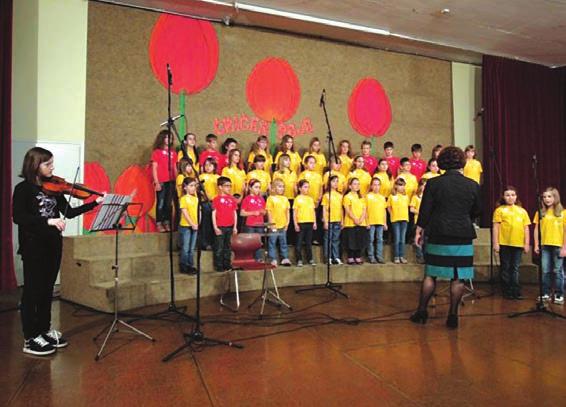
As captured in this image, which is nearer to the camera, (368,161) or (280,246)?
(280,246)

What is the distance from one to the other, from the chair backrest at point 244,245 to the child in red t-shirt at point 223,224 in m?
1.06

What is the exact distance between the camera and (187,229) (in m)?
5.76

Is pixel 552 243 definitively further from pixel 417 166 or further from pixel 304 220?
pixel 304 220

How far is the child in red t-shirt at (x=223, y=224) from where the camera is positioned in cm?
590

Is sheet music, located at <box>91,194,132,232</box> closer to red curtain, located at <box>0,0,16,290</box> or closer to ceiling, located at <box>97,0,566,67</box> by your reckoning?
red curtain, located at <box>0,0,16,290</box>

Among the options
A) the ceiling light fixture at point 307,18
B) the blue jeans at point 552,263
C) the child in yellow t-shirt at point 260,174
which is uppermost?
the ceiling light fixture at point 307,18

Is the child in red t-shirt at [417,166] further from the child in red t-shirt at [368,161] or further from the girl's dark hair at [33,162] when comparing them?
the girl's dark hair at [33,162]

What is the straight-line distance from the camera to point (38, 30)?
6.39m

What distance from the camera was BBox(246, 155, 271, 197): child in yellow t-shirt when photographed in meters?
6.77

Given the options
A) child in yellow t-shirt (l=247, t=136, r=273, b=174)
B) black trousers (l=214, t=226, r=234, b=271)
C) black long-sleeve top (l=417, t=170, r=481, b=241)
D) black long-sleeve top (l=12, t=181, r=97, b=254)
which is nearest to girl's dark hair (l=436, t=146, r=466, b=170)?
black long-sleeve top (l=417, t=170, r=481, b=241)

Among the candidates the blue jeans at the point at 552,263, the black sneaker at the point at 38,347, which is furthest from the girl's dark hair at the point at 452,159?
the black sneaker at the point at 38,347

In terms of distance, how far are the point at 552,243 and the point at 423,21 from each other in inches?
171

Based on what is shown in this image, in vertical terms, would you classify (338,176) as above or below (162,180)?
above

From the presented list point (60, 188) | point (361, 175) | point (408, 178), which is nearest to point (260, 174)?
point (361, 175)
